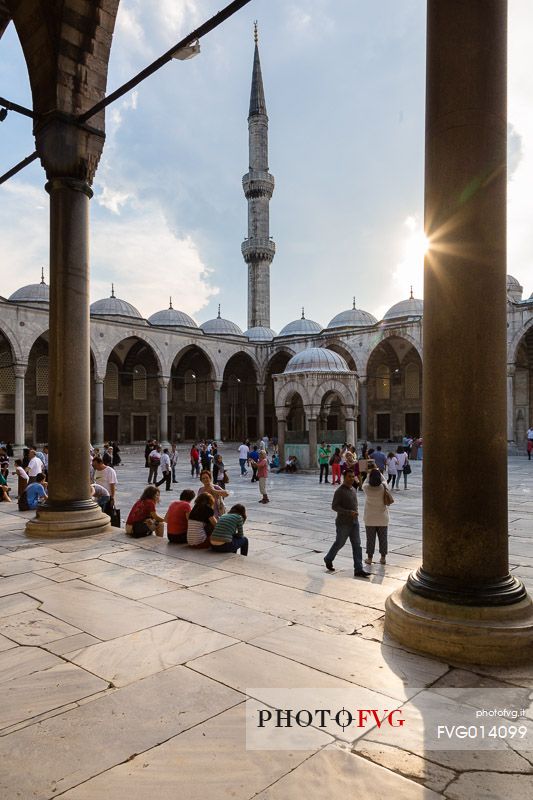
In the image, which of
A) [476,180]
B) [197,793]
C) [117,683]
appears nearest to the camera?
[197,793]

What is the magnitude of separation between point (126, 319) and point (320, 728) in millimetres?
31011

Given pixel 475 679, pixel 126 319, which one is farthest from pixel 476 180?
pixel 126 319

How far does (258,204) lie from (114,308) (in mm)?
12694

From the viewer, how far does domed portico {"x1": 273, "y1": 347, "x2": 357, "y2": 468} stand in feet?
58.3

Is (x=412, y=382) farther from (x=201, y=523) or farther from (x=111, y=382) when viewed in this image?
(x=201, y=523)

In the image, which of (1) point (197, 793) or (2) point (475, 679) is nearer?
(1) point (197, 793)

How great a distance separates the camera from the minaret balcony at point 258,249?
3716 cm

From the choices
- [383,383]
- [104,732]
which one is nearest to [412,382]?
[383,383]

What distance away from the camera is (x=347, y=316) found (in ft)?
116

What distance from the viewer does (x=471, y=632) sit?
2.68m

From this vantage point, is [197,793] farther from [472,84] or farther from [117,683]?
[472,84]

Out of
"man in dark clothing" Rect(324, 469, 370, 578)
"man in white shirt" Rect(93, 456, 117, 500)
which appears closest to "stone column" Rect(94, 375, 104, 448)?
"man in white shirt" Rect(93, 456, 117, 500)

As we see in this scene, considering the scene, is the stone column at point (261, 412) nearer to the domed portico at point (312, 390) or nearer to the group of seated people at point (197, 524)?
the domed portico at point (312, 390)

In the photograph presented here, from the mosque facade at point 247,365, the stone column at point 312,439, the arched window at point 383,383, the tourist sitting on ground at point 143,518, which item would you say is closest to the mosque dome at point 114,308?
the mosque facade at point 247,365
